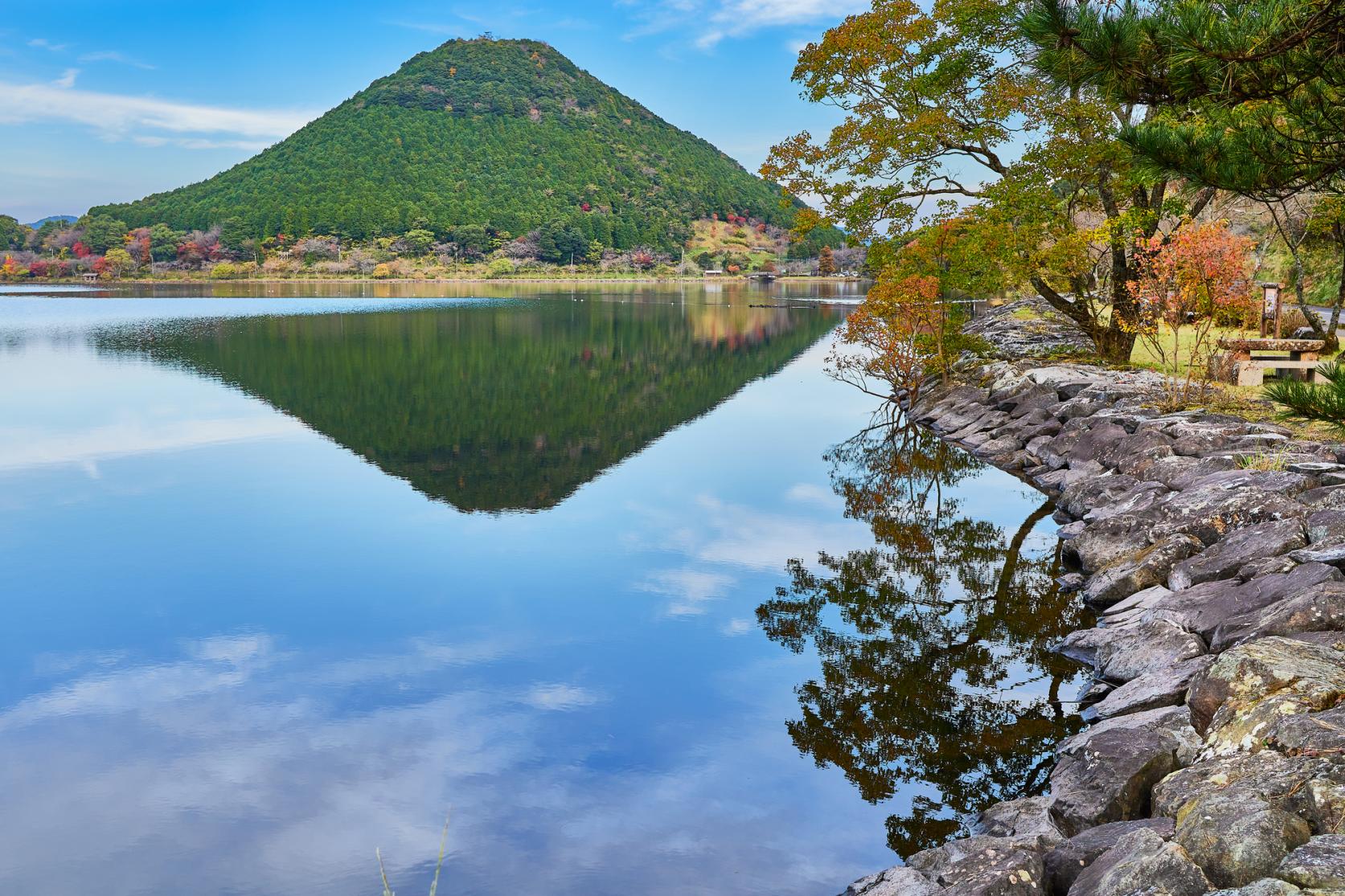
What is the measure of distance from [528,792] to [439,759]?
0.91 metres

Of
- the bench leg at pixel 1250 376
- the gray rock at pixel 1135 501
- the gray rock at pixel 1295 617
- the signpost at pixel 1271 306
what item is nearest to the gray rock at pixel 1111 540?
the gray rock at pixel 1135 501

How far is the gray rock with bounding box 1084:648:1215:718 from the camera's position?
7293 millimetres

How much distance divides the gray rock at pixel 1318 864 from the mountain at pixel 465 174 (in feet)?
471

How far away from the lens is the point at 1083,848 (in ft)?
17.6

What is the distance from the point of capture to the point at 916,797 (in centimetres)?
726

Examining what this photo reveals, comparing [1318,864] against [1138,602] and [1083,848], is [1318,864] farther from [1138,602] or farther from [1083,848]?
[1138,602]

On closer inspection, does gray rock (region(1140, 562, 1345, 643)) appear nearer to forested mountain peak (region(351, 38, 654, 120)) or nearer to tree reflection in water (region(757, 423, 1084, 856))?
tree reflection in water (region(757, 423, 1084, 856))

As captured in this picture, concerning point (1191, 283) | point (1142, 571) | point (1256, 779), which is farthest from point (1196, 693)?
point (1191, 283)

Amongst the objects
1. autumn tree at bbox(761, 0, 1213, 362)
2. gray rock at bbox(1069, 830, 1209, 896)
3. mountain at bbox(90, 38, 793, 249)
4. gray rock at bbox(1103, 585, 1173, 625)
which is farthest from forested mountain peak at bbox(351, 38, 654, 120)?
gray rock at bbox(1069, 830, 1209, 896)

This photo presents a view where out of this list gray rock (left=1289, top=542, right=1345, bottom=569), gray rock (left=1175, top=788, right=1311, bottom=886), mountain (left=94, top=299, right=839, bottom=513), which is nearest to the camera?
gray rock (left=1175, top=788, right=1311, bottom=886)

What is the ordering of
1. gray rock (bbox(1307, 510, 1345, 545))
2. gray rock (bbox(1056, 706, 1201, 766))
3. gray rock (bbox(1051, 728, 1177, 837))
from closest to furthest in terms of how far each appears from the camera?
gray rock (bbox(1051, 728, 1177, 837)) → gray rock (bbox(1056, 706, 1201, 766)) → gray rock (bbox(1307, 510, 1345, 545))

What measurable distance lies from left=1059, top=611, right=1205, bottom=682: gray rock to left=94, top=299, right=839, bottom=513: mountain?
908cm

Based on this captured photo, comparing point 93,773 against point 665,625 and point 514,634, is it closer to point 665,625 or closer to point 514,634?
point 514,634

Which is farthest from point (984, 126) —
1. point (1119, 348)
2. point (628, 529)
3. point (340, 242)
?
point (340, 242)
